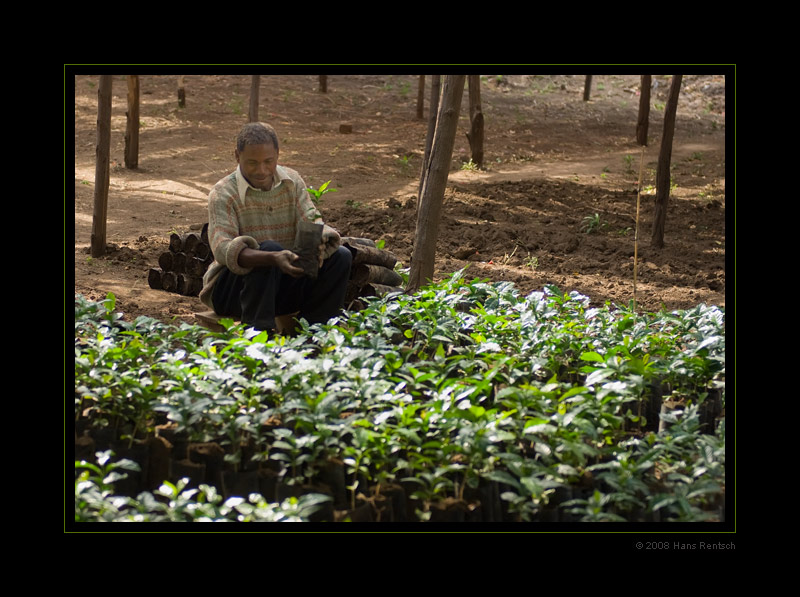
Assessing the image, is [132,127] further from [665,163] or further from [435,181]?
[435,181]

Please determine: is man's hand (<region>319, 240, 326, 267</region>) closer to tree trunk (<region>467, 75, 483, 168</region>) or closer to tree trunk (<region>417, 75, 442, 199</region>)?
tree trunk (<region>417, 75, 442, 199</region>)

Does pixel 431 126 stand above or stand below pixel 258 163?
above

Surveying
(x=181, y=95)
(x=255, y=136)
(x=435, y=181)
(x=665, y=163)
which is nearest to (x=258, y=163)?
(x=255, y=136)

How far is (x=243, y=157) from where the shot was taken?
4.15 m

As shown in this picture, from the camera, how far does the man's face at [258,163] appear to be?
411 centimetres

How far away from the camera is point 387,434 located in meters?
2.75

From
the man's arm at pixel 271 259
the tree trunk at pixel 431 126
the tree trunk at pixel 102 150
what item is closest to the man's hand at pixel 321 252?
the man's arm at pixel 271 259

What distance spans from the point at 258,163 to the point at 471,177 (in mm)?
7570

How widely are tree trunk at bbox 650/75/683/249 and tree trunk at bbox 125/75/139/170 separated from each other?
271 inches

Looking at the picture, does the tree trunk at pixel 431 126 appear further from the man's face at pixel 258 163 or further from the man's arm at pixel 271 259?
A: the man's arm at pixel 271 259

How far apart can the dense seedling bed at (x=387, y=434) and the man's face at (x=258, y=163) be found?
95 centimetres

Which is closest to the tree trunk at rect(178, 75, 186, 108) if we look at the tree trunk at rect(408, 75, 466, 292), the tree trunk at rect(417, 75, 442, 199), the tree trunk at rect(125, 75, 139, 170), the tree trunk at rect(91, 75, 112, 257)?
the tree trunk at rect(125, 75, 139, 170)

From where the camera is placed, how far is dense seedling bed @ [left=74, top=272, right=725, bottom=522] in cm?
256
